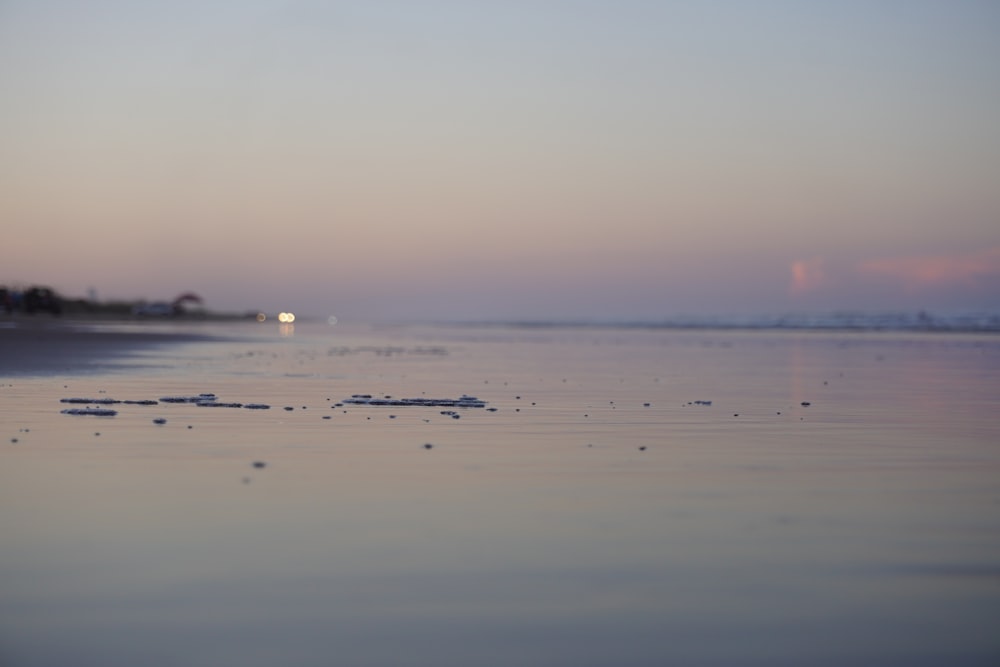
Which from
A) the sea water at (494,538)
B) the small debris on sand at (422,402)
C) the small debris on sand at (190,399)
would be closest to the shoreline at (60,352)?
the small debris on sand at (190,399)

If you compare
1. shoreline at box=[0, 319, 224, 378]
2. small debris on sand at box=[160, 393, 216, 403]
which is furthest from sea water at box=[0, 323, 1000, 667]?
shoreline at box=[0, 319, 224, 378]

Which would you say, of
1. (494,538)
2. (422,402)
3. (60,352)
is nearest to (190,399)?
(422,402)

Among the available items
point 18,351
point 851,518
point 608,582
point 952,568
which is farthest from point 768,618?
point 18,351

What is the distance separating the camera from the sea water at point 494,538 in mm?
5289

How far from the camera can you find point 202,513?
7848 millimetres

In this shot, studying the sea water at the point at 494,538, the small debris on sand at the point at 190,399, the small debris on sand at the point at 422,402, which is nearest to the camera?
the sea water at the point at 494,538

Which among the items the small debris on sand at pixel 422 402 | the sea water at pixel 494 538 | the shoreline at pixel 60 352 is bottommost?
the sea water at pixel 494 538

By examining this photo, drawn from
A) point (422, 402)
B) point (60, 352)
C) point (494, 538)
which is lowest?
point (494, 538)

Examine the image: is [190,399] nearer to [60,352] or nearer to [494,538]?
[494,538]

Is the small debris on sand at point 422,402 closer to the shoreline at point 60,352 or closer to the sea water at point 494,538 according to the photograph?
the sea water at point 494,538

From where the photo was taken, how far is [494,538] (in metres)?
7.17

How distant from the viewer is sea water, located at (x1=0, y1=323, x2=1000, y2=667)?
17.4 ft

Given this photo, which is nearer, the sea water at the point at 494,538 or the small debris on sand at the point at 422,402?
the sea water at the point at 494,538

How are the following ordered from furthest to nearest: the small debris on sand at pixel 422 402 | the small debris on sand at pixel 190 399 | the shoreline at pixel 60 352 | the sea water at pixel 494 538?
the shoreline at pixel 60 352 < the small debris on sand at pixel 422 402 < the small debris on sand at pixel 190 399 < the sea water at pixel 494 538
